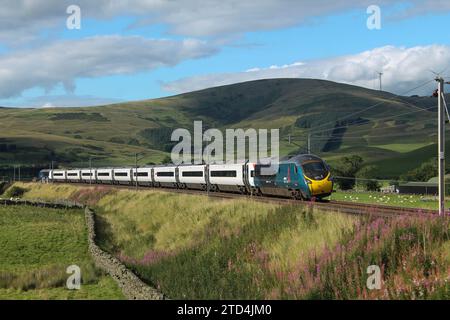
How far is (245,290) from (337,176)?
328 feet

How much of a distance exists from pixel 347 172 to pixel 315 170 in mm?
81102

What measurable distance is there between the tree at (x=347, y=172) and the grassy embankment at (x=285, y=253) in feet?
237

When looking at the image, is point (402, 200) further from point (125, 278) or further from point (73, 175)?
point (73, 175)

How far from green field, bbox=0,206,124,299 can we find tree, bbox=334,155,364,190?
5669cm

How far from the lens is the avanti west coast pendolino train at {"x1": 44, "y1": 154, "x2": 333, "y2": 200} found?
41250 mm

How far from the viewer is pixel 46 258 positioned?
40094mm

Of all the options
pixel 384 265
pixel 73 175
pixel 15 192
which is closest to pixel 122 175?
pixel 73 175

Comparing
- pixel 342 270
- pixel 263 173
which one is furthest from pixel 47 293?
pixel 263 173

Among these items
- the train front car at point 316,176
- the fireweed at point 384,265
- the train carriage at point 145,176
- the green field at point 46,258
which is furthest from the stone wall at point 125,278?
the train carriage at point 145,176

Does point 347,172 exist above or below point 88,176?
above

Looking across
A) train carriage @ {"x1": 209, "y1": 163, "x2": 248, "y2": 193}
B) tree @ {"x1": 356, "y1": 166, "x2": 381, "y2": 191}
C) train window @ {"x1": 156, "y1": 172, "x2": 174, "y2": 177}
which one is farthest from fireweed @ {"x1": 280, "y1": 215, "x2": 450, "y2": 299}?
tree @ {"x1": 356, "y1": 166, "x2": 381, "y2": 191}

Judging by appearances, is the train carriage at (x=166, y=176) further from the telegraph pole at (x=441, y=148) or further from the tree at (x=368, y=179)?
the telegraph pole at (x=441, y=148)
